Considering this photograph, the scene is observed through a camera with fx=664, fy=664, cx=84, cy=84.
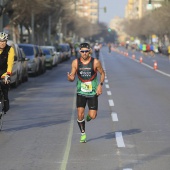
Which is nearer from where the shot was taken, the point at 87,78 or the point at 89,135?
the point at 87,78

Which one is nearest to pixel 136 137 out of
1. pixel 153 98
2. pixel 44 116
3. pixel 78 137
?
pixel 78 137

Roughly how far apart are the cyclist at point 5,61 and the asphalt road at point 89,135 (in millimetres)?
862

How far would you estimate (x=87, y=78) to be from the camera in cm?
1072

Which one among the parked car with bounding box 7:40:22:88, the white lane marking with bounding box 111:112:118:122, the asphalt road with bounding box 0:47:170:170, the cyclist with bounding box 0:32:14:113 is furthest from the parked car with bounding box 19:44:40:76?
the cyclist with bounding box 0:32:14:113

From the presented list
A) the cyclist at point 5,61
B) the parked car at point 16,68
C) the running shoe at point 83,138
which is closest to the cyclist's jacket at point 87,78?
the running shoe at point 83,138

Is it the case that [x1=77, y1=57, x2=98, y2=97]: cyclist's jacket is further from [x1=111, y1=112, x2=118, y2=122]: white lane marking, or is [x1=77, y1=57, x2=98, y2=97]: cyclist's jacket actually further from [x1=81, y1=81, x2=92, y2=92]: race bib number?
[x1=111, y1=112, x2=118, y2=122]: white lane marking

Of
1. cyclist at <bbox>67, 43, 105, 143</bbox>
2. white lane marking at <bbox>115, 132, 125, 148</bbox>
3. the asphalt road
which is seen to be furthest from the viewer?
cyclist at <bbox>67, 43, 105, 143</bbox>

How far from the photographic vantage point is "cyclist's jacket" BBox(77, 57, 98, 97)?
1070 cm

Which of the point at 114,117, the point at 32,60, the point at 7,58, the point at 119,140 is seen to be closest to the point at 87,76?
the point at 119,140

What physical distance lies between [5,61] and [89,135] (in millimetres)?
2021

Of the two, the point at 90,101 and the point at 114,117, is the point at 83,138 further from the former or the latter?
the point at 114,117

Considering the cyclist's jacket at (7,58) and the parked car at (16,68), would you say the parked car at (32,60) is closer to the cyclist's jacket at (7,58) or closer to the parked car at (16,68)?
the parked car at (16,68)

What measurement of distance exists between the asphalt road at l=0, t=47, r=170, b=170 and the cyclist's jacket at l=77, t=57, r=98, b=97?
854 millimetres

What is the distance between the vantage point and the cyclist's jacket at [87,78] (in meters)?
10.7
